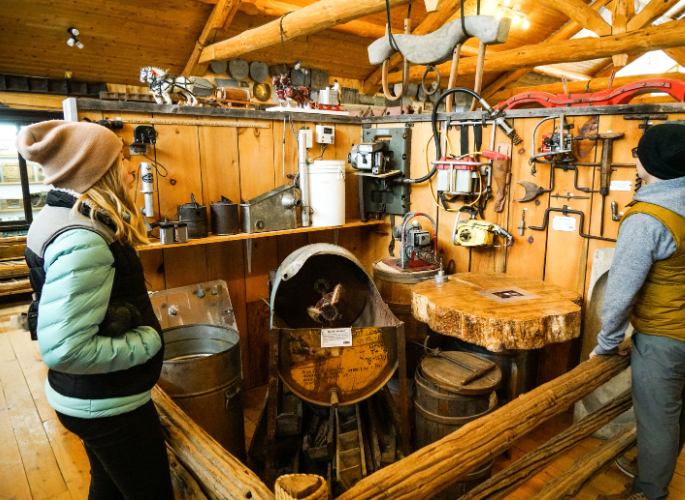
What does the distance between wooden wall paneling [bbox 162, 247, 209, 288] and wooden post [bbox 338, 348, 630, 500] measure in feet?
7.31

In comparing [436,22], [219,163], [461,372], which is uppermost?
[436,22]

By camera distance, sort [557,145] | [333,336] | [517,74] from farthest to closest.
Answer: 1. [517,74]
2. [557,145]
3. [333,336]

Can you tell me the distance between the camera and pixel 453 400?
231 centimetres

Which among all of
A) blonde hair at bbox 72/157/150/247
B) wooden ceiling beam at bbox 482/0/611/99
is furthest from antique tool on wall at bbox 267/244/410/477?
wooden ceiling beam at bbox 482/0/611/99

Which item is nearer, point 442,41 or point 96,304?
point 96,304

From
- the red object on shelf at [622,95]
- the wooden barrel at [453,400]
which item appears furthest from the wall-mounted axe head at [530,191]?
the wooden barrel at [453,400]

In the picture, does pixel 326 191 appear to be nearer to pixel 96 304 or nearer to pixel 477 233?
pixel 477 233

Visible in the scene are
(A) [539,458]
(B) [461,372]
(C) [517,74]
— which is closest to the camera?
(A) [539,458]

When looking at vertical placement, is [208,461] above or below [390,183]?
below

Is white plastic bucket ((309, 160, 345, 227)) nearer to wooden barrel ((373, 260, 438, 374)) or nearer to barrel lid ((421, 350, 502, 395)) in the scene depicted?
wooden barrel ((373, 260, 438, 374))

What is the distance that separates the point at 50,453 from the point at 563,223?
344cm

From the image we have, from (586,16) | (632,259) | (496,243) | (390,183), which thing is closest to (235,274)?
(390,183)

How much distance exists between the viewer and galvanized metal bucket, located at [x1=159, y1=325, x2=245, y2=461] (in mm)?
2299

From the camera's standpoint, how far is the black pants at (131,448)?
141 centimetres
